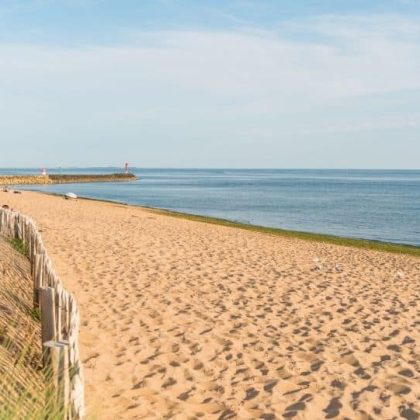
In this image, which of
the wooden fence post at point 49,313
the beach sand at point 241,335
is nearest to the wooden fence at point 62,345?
the wooden fence post at point 49,313

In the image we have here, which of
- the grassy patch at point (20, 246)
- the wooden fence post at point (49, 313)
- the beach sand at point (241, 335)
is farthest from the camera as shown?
the grassy patch at point (20, 246)

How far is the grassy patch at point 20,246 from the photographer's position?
1190cm

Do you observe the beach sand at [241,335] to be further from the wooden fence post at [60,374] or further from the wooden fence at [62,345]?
the wooden fence post at [60,374]

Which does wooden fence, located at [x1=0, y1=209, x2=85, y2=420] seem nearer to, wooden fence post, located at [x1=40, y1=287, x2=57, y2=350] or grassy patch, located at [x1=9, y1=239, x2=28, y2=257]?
wooden fence post, located at [x1=40, y1=287, x2=57, y2=350]

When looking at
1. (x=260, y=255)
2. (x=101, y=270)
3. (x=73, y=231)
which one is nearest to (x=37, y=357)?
(x=101, y=270)

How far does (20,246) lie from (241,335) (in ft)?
20.9

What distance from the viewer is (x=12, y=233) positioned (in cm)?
1326

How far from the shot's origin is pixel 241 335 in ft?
26.7

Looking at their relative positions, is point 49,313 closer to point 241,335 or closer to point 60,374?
point 60,374

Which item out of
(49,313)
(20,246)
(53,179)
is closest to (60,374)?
(49,313)

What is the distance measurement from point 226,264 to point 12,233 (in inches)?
202

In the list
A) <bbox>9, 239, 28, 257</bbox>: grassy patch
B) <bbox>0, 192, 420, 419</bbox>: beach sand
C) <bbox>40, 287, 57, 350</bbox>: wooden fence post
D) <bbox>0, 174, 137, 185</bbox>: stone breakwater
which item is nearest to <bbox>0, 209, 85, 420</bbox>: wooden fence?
<bbox>40, 287, 57, 350</bbox>: wooden fence post

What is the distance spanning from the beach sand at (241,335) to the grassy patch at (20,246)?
0.89m

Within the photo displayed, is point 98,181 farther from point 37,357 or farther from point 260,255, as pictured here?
point 37,357
